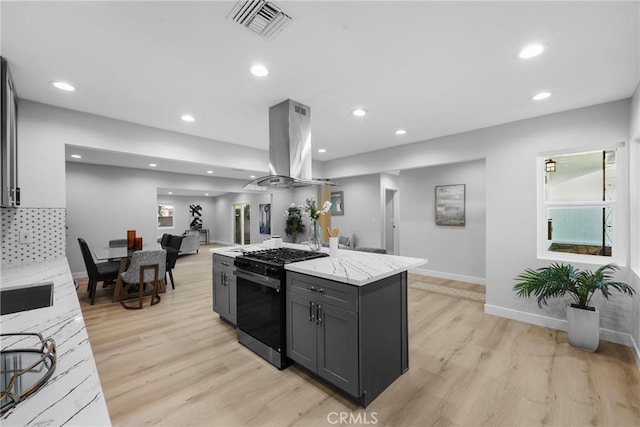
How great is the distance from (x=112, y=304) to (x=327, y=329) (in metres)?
3.83

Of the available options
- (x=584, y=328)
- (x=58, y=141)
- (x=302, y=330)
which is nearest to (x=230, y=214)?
(x=58, y=141)

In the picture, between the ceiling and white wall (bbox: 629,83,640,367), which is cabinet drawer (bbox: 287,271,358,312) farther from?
white wall (bbox: 629,83,640,367)

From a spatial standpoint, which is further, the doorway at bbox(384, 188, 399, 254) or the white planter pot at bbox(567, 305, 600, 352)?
the doorway at bbox(384, 188, 399, 254)

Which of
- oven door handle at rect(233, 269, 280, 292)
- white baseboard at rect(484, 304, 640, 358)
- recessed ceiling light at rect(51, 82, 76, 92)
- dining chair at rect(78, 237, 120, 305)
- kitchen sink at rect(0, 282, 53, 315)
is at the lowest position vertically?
white baseboard at rect(484, 304, 640, 358)

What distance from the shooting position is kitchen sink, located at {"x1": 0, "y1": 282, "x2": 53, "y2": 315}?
4.96 feet

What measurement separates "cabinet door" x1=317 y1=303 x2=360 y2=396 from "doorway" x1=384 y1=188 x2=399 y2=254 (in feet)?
18.7

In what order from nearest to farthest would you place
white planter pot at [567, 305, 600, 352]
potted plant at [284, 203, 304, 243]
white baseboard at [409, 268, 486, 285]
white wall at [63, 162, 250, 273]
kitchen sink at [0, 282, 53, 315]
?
kitchen sink at [0, 282, 53, 315] → white planter pot at [567, 305, 600, 352] → white baseboard at [409, 268, 486, 285] → white wall at [63, 162, 250, 273] → potted plant at [284, 203, 304, 243]

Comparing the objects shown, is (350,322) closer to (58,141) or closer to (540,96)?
(540,96)

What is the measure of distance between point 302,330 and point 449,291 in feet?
11.3

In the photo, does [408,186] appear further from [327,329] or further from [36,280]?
[36,280]

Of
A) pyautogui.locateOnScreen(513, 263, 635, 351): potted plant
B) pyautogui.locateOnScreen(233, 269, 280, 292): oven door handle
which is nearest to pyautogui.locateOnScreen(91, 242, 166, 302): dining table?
pyautogui.locateOnScreen(233, 269, 280, 292): oven door handle

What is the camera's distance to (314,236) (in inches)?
122

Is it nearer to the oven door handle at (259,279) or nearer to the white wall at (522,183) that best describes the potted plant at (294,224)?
the white wall at (522,183)

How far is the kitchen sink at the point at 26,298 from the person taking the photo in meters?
1.51
